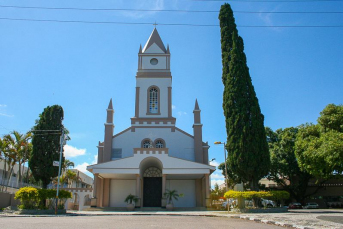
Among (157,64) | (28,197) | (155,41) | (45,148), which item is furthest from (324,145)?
(45,148)

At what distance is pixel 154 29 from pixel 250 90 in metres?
17.1

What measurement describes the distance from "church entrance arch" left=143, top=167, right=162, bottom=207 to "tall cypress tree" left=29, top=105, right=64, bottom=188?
322 inches

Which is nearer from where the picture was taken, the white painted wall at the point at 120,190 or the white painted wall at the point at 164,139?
the white painted wall at the point at 120,190

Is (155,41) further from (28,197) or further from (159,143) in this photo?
(28,197)

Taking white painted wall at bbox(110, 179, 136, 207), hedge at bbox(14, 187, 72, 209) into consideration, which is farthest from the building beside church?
hedge at bbox(14, 187, 72, 209)

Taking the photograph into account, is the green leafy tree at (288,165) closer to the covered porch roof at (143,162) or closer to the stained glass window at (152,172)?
the covered porch roof at (143,162)

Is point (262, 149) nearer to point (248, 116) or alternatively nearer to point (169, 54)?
point (248, 116)

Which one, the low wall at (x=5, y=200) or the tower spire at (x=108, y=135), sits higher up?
the tower spire at (x=108, y=135)

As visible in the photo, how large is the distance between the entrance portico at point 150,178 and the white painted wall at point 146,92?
6124 millimetres

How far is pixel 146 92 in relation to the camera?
3238cm

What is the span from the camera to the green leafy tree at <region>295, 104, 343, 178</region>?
24219mm

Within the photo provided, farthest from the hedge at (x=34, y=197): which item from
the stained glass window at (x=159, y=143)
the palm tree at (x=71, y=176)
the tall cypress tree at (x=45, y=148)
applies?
the palm tree at (x=71, y=176)

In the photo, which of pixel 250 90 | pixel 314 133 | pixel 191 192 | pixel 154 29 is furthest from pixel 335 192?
pixel 154 29

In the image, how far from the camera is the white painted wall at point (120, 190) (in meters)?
28.6
